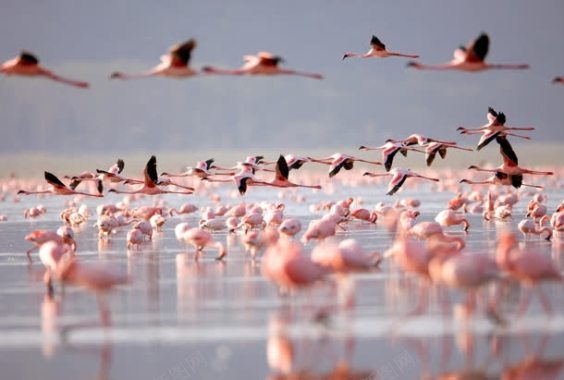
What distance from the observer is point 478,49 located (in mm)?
13828

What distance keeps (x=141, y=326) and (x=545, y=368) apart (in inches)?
120

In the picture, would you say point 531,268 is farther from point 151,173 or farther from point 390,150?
point 151,173

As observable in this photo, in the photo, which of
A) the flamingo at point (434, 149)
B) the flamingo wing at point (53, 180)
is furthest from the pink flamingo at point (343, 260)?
the flamingo wing at point (53, 180)

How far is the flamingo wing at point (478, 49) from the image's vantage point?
13.8 meters

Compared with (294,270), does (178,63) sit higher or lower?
higher

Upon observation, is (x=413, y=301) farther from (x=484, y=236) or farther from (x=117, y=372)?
(x=484, y=236)

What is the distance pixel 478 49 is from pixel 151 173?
662 centimetres

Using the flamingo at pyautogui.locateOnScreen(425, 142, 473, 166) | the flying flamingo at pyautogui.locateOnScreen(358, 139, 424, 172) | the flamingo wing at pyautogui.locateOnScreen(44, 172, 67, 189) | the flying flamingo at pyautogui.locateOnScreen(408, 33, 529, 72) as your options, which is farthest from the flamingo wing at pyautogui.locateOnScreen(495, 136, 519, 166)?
the flamingo wing at pyautogui.locateOnScreen(44, 172, 67, 189)

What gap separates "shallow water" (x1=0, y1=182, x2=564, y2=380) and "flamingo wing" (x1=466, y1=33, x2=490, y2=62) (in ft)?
11.2

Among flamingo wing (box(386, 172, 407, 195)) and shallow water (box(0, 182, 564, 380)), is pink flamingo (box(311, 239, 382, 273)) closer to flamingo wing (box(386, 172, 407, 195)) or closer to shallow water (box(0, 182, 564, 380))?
shallow water (box(0, 182, 564, 380))

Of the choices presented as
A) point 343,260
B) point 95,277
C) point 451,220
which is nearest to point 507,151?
point 451,220

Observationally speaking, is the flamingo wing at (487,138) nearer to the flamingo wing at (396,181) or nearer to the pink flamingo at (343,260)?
the flamingo wing at (396,181)

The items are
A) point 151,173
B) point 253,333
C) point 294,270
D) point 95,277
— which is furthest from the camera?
point 151,173

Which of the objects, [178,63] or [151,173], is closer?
[178,63]
